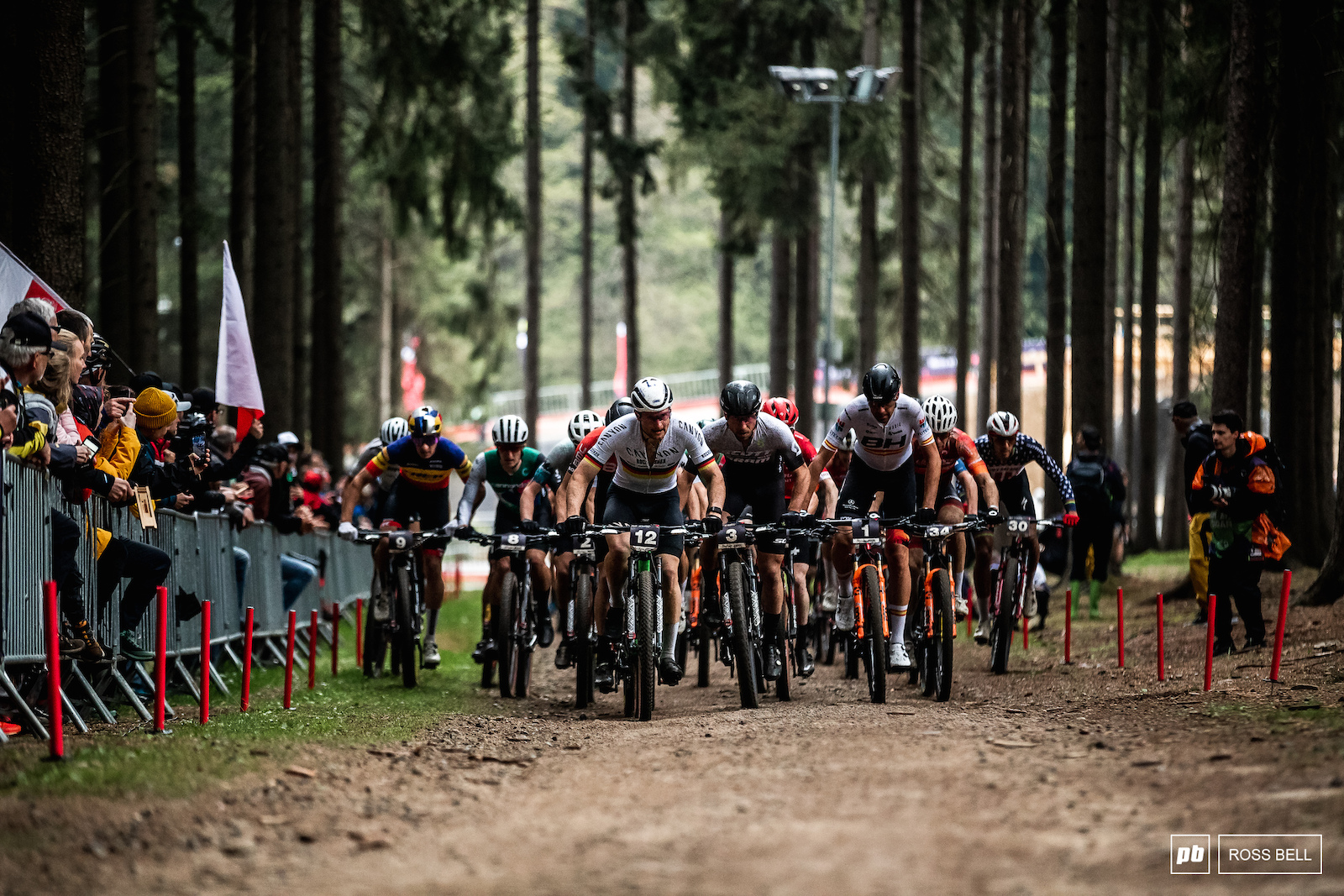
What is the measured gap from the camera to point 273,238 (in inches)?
818

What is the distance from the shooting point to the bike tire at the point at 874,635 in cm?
1106

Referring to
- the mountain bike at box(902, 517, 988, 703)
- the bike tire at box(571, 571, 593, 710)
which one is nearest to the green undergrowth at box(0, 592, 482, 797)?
the bike tire at box(571, 571, 593, 710)

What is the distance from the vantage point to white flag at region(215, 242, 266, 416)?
14.0 metres

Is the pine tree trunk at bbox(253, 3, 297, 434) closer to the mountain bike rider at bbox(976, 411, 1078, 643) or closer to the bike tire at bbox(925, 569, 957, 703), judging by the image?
the mountain bike rider at bbox(976, 411, 1078, 643)

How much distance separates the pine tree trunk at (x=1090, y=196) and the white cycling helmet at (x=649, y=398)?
11.7 meters

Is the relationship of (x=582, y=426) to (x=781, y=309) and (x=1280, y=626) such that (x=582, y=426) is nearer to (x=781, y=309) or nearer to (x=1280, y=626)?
(x=1280, y=626)

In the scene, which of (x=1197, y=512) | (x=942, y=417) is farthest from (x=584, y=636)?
(x=1197, y=512)

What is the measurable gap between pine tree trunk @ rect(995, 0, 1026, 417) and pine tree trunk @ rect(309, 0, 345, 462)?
11.0 metres

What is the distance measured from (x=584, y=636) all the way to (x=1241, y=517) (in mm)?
5769

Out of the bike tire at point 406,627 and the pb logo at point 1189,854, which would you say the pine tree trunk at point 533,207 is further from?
the pb logo at point 1189,854

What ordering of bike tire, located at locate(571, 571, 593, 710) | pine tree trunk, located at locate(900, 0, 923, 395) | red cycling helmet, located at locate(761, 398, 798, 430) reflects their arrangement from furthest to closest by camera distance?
pine tree trunk, located at locate(900, 0, 923, 395)
red cycling helmet, located at locate(761, 398, 798, 430)
bike tire, located at locate(571, 571, 593, 710)

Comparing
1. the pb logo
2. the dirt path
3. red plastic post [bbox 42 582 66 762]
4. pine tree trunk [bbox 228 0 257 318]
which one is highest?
pine tree trunk [bbox 228 0 257 318]

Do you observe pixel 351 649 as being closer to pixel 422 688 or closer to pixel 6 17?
pixel 422 688

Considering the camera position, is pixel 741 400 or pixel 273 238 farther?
pixel 273 238
